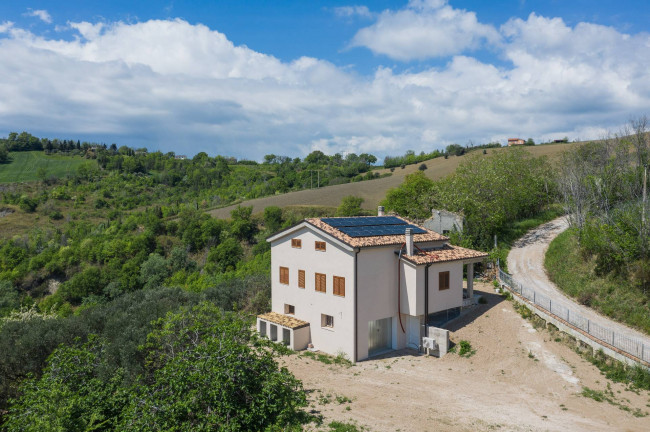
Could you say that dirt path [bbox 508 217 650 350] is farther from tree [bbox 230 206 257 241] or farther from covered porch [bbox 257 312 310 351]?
tree [bbox 230 206 257 241]

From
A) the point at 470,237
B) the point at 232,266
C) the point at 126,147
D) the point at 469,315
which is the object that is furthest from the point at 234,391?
the point at 126,147

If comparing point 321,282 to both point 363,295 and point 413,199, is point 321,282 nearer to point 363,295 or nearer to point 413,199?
point 363,295

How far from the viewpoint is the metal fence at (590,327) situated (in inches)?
769

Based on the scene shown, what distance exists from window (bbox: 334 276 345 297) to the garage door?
8.05ft

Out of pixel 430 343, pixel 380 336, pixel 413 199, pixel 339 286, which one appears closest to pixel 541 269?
pixel 430 343

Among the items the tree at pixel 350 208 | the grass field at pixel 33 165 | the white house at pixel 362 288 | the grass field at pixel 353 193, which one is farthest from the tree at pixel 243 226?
the grass field at pixel 33 165

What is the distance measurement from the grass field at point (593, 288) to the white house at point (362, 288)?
782 centimetres

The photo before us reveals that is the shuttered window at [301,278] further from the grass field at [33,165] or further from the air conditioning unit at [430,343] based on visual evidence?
the grass field at [33,165]

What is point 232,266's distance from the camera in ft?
202

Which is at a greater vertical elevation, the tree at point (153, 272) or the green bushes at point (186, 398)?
the green bushes at point (186, 398)

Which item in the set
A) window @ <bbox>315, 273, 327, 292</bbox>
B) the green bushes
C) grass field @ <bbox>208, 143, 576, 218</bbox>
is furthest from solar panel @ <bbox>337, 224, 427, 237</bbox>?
grass field @ <bbox>208, 143, 576, 218</bbox>

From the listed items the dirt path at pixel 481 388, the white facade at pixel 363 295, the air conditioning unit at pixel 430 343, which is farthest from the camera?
the white facade at pixel 363 295

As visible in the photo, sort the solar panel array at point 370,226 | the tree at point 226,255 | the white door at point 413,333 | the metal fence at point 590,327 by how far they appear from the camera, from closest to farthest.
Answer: the metal fence at point 590,327, the white door at point 413,333, the solar panel array at point 370,226, the tree at point 226,255

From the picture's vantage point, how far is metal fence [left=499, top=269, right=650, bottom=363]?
19.5 meters
